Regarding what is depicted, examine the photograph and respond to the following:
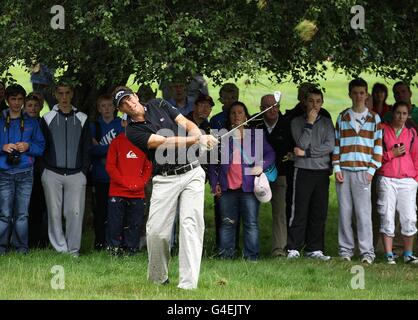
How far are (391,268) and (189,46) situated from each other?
13.9ft

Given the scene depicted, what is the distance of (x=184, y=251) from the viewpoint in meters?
12.1

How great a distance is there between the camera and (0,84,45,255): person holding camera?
15.8m

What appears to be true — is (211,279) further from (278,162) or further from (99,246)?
(278,162)

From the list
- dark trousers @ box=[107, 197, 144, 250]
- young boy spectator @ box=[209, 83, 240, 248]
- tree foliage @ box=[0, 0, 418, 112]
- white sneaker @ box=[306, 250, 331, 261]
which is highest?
tree foliage @ box=[0, 0, 418, 112]

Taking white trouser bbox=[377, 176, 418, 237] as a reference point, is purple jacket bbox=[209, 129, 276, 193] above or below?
above

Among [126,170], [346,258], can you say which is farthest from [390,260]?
[126,170]

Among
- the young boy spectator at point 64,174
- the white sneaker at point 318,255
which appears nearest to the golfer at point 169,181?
the young boy spectator at point 64,174

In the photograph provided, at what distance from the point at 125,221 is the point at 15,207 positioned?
163 centimetres

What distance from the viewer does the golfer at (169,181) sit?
39.9 feet

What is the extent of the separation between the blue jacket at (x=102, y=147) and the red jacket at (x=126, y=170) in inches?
20.2

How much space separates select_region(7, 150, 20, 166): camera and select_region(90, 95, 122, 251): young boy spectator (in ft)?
4.07

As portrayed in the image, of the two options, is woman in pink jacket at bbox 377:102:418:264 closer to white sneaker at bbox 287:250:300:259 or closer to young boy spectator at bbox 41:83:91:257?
white sneaker at bbox 287:250:300:259

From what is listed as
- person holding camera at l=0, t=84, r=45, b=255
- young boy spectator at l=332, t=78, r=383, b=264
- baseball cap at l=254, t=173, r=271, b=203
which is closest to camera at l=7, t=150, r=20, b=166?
person holding camera at l=0, t=84, r=45, b=255

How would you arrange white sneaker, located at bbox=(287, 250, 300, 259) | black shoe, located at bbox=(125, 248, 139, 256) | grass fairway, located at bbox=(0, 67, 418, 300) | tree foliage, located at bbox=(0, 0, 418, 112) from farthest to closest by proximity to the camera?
white sneaker, located at bbox=(287, 250, 300, 259)
black shoe, located at bbox=(125, 248, 139, 256)
tree foliage, located at bbox=(0, 0, 418, 112)
grass fairway, located at bbox=(0, 67, 418, 300)
